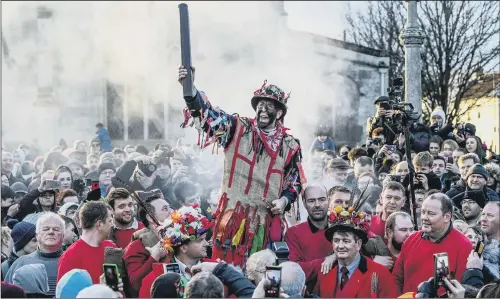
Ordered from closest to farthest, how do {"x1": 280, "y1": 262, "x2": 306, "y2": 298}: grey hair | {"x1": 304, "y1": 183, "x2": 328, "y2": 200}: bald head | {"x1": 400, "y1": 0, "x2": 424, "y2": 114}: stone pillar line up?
1. {"x1": 280, "y1": 262, "x2": 306, "y2": 298}: grey hair
2. {"x1": 304, "y1": 183, "x2": 328, "y2": 200}: bald head
3. {"x1": 400, "y1": 0, "x2": 424, "y2": 114}: stone pillar

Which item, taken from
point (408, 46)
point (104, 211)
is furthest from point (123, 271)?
point (408, 46)

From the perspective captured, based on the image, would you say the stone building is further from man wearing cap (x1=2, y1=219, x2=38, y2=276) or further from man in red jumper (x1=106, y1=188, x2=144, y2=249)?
man wearing cap (x1=2, y1=219, x2=38, y2=276)

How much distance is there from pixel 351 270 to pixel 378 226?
1464 millimetres

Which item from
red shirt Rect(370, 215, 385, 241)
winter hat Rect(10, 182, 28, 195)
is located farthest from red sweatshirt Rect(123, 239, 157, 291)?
winter hat Rect(10, 182, 28, 195)

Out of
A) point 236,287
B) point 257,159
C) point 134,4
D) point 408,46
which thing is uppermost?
point 134,4

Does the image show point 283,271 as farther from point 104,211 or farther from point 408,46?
point 408,46

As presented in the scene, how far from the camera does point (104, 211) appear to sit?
23.5ft

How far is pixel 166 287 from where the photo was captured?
19.4ft

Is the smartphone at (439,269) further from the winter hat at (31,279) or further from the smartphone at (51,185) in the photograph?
the smartphone at (51,185)

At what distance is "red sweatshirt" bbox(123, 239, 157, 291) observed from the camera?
689 centimetres

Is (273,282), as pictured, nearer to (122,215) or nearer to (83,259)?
(83,259)

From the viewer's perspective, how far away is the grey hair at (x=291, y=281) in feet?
20.0

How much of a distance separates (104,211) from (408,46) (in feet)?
36.6

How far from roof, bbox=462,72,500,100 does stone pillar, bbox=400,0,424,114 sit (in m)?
16.9
